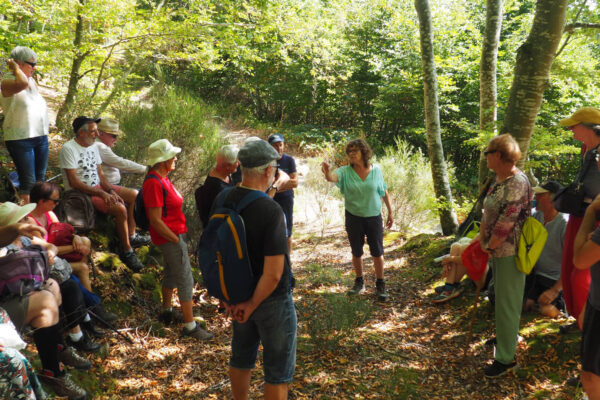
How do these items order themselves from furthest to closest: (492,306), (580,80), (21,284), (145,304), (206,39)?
(206,39) → (580,80) → (145,304) → (492,306) → (21,284)

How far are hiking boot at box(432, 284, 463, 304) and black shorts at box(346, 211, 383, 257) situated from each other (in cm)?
82

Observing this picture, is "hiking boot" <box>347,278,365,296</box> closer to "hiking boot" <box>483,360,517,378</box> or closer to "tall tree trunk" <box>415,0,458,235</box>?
"hiking boot" <box>483,360,517,378</box>

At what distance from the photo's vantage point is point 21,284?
259 centimetres

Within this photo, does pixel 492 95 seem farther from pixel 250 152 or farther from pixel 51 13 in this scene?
pixel 51 13

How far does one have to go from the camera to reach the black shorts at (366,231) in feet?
15.2

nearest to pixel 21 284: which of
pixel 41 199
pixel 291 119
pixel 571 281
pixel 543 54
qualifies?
pixel 41 199

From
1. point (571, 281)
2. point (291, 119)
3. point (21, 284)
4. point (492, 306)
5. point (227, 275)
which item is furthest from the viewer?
point (291, 119)

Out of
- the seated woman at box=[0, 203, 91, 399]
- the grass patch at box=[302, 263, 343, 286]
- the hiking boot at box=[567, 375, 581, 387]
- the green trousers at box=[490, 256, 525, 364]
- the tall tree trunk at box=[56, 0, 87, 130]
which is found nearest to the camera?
the seated woman at box=[0, 203, 91, 399]

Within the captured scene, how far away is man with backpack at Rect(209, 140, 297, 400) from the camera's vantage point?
7.06 ft

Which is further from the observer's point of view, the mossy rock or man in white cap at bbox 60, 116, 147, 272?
the mossy rock

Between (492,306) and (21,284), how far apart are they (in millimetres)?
3985

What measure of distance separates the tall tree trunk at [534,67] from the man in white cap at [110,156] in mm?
4325

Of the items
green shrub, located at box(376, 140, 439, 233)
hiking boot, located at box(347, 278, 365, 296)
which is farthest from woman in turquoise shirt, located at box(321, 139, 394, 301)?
green shrub, located at box(376, 140, 439, 233)

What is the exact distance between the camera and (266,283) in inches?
A: 85.0
